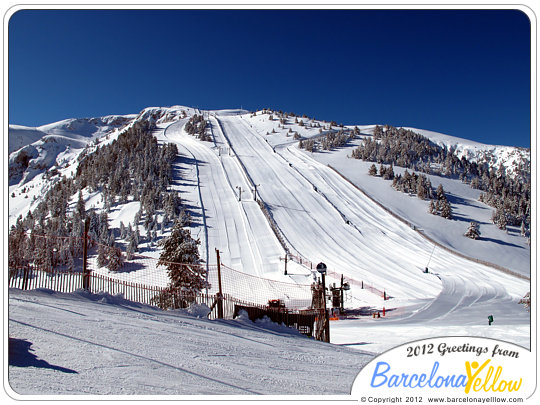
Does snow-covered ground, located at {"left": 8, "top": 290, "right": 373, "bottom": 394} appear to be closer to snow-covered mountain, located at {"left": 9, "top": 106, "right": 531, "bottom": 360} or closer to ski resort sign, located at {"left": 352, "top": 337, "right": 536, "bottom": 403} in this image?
ski resort sign, located at {"left": 352, "top": 337, "right": 536, "bottom": 403}

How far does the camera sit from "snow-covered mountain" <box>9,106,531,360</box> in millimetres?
17203

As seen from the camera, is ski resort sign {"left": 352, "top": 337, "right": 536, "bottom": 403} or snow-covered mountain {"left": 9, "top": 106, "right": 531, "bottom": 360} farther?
snow-covered mountain {"left": 9, "top": 106, "right": 531, "bottom": 360}

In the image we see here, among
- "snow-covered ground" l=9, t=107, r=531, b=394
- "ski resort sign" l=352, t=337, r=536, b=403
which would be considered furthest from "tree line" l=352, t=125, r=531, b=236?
"ski resort sign" l=352, t=337, r=536, b=403

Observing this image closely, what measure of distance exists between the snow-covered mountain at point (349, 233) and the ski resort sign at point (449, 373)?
6.16 metres

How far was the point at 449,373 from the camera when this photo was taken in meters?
3.26

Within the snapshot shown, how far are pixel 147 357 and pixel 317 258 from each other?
25.0m

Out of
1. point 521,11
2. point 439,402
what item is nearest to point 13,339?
point 439,402

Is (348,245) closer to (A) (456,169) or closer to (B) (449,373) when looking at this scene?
(B) (449,373)

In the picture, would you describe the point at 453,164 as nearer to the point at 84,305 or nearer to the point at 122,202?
the point at 122,202

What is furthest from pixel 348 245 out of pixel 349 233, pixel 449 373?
pixel 449 373

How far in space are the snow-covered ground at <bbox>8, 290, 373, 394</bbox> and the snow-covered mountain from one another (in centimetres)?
541

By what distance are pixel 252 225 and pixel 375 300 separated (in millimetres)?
16180

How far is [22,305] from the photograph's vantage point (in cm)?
506

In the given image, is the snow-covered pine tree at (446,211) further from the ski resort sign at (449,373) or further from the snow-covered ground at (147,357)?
the ski resort sign at (449,373)
